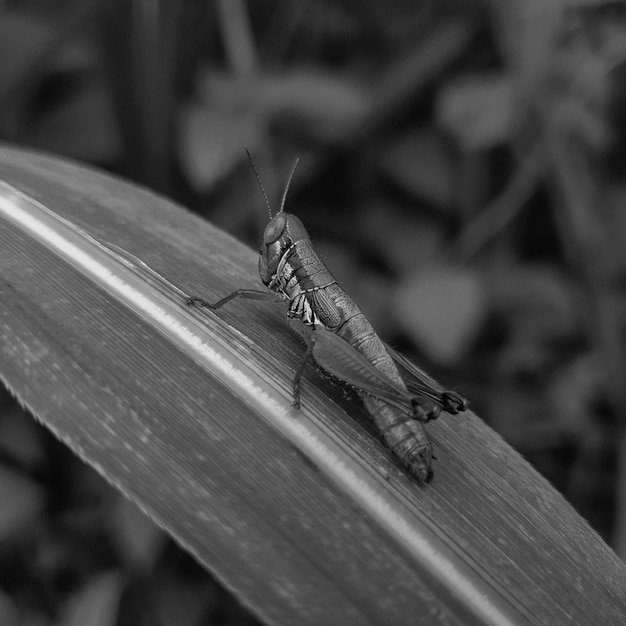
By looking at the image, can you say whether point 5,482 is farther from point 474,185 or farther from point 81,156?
point 474,185

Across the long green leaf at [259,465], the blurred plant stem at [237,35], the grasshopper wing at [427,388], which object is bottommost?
the long green leaf at [259,465]

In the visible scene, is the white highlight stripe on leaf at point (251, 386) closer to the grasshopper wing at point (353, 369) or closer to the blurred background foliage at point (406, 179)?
the grasshopper wing at point (353, 369)

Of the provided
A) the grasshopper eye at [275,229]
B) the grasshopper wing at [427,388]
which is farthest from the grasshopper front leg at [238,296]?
the grasshopper wing at [427,388]

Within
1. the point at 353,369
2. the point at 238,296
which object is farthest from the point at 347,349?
the point at 238,296

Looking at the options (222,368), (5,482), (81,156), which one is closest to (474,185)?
(81,156)

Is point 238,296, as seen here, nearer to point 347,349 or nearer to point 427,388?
point 347,349

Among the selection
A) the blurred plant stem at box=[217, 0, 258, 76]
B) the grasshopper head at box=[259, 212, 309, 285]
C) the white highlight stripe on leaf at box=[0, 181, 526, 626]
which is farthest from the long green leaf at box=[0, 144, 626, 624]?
the blurred plant stem at box=[217, 0, 258, 76]
